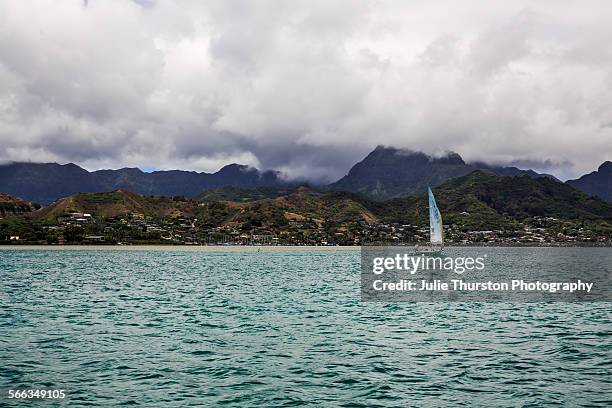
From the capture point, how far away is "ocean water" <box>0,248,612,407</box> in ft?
88.6

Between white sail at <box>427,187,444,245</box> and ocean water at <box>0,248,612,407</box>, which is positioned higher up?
white sail at <box>427,187,444,245</box>

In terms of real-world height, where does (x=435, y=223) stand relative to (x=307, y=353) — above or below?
above

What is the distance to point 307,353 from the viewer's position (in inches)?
1449

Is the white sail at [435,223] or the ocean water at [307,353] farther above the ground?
the white sail at [435,223]

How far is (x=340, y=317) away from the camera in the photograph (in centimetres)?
5475

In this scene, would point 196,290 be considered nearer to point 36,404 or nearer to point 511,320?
point 511,320

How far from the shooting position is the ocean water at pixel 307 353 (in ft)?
88.6

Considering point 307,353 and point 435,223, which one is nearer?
point 307,353

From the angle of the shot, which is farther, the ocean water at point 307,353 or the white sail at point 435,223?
the white sail at point 435,223

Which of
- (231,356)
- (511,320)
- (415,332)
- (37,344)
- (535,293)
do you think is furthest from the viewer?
(535,293)

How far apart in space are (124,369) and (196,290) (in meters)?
52.7

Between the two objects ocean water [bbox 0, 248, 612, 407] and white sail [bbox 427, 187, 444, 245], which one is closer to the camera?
ocean water [bbox 0, 248, 612, 407]

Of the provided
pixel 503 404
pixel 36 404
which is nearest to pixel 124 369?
pixel 36 404

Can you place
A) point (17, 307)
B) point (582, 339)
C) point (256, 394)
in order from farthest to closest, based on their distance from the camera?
point (17, 307) < point (582, 339) < point (256, 394)
